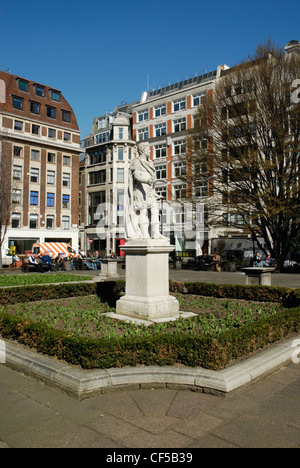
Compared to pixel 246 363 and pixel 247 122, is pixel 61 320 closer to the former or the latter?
pixel 246 363

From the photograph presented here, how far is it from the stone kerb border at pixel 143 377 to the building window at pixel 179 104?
4708cm

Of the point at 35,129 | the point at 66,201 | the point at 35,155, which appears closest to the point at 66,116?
the point at 35,129

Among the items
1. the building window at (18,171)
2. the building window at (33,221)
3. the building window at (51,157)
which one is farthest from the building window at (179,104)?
the building window at (33,221)

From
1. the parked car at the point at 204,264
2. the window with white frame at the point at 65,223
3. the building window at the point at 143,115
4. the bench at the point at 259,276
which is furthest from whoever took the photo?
the building window at the point at 143,115

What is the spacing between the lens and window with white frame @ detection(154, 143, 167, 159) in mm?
50741

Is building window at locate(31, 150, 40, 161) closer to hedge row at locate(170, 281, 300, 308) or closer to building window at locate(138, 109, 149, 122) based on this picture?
building window at locate(138, 109, 149, 122)

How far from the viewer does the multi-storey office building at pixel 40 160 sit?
4512cm

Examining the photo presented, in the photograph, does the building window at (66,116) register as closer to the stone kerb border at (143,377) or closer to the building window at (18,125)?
the building window at (18,125)

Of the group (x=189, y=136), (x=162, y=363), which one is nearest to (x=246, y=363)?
(x=162, y=363)

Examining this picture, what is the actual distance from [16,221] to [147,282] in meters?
40.8

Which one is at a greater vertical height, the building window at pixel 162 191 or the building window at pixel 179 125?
the building window at pixel 179 125

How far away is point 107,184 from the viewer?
58.2 m
